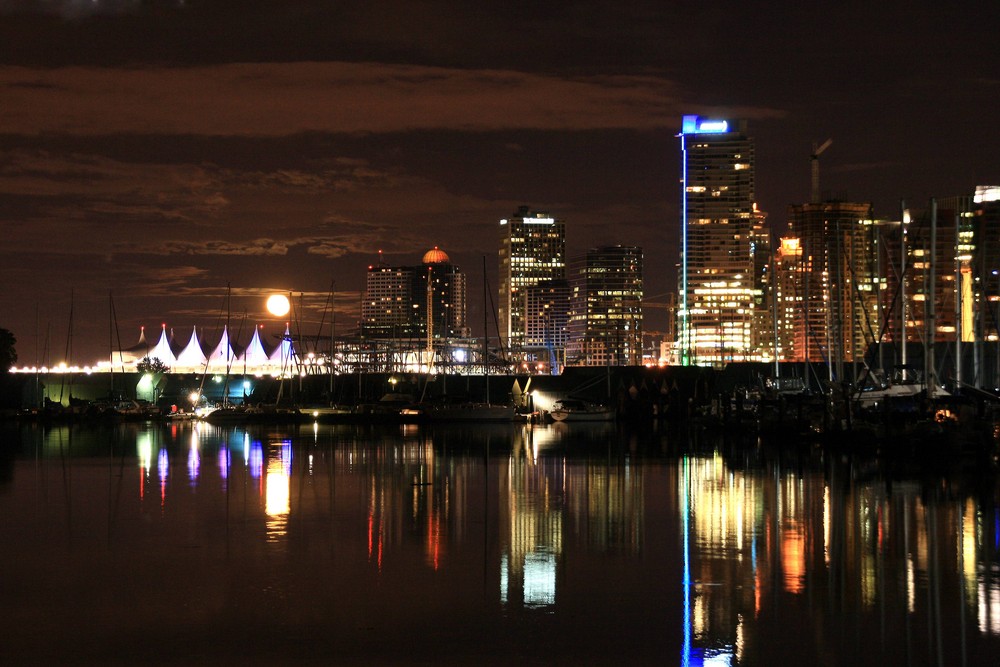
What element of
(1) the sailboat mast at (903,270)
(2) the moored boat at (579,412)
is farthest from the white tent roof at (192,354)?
(1) the sailboat mast at (903,270)

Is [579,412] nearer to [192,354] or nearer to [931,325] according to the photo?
[931,325]

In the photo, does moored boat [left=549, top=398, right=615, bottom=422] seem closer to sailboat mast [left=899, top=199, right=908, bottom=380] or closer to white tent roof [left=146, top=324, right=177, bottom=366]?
sailboat mast [left=899, top=199, right=908, bottom=380]

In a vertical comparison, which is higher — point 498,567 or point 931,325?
point 931,325

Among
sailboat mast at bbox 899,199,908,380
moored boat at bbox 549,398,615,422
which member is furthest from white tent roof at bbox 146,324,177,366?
sailboat mast at bbox 899,199,908,380

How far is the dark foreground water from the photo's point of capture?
48.0 feet

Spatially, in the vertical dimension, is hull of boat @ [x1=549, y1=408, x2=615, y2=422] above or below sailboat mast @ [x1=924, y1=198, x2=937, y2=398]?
below

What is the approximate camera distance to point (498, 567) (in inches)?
790

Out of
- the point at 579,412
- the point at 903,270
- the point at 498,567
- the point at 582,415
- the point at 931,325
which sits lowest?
the point at 582,415

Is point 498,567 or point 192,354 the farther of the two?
point 192,354

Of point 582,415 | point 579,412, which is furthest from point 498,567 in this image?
point 579,412

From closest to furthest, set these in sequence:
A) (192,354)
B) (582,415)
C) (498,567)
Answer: (498,567) → (582,415) → (192,354)

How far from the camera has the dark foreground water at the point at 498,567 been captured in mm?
14641

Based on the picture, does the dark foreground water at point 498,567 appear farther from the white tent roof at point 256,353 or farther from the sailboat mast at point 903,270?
the white tent roof at point 256,353

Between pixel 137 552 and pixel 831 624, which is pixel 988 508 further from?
pixel 137 552
